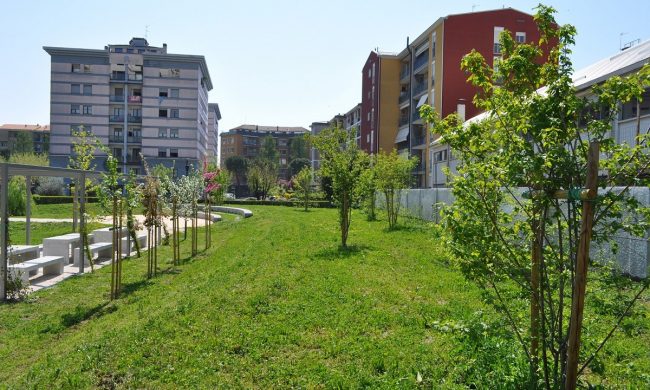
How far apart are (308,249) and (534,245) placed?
9.42 meters

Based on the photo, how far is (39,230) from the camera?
1905 cm

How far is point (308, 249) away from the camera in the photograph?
1259cm

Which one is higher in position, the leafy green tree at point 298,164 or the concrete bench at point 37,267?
the leafy green tree at point 298,164

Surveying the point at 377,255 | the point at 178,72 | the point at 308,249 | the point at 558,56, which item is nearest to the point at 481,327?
the point at 558,56

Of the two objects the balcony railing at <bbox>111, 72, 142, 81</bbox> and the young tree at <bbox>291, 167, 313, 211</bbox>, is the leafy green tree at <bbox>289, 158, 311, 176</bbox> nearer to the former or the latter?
the balcony railing at <bbox>111, 72, 142, 81</bbox>

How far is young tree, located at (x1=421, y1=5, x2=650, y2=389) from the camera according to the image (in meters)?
3.01

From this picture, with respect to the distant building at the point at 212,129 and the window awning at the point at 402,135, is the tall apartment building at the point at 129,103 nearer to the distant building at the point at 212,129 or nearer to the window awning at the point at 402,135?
the window awning at the point at 402,135

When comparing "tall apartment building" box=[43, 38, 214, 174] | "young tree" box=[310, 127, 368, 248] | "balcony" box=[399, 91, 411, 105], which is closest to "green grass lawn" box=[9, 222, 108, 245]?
"young tree" box=[310, 127, 368, 248]

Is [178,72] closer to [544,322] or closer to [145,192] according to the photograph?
[145,192]

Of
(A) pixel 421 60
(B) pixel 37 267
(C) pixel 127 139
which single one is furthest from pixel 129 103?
(B) pixel 37 267

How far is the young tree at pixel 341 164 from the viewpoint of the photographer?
13.7m

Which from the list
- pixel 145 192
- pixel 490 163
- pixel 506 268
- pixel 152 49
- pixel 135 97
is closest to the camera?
pixel 490 163

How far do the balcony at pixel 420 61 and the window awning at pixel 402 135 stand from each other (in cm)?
574

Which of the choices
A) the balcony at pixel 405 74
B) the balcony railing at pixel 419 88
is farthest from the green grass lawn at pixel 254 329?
the balcony at pixel 405 74
